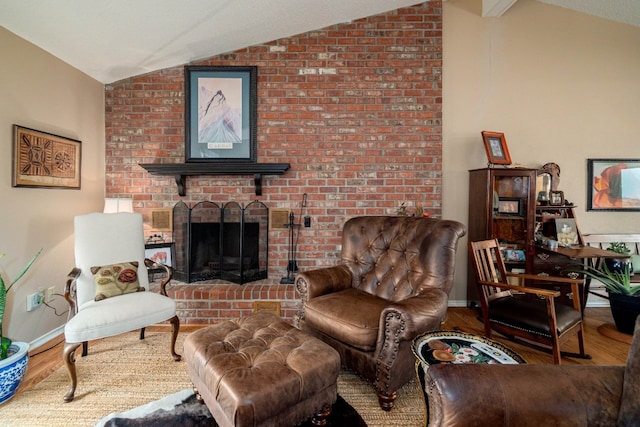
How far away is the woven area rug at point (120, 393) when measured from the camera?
1585 mm

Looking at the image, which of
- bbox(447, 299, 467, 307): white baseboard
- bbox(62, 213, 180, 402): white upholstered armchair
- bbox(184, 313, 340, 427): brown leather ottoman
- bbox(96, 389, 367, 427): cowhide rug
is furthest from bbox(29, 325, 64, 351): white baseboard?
bbox(447, 299, 467, 307): white baseboard

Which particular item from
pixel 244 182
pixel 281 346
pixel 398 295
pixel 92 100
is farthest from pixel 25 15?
pixel 398 295

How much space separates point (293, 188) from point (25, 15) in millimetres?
2383

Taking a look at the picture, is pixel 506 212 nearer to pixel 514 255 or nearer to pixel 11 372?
pixel 514 255

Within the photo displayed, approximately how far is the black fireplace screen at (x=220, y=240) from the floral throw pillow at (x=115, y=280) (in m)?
0.73

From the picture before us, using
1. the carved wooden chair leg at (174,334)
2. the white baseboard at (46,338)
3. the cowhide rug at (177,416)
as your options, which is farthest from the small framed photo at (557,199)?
the white baseboard at (46,338)

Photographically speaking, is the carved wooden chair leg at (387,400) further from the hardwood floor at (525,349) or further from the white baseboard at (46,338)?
the white baseboard at (46,338)

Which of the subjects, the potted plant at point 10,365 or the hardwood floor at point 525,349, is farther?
the hardwood floor at point 525,349

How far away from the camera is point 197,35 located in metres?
2.66

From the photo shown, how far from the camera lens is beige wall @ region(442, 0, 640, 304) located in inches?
125

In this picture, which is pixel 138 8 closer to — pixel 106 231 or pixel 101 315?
pixel 106 231

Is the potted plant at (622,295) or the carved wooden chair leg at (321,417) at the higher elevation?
the potted plant at (622,295)

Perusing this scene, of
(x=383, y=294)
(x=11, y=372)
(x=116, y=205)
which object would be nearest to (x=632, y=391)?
(x=383, y=294)

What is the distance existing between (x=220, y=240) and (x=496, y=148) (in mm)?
3068
